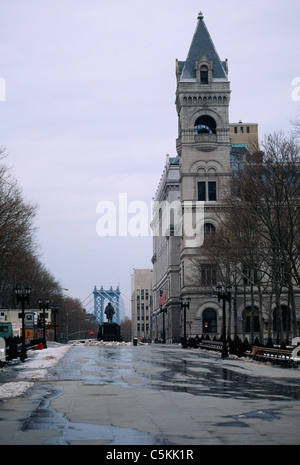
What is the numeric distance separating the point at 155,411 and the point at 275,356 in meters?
23.5

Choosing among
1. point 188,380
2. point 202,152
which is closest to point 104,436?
point 188,380

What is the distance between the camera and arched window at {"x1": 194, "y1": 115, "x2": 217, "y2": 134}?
106188 mm

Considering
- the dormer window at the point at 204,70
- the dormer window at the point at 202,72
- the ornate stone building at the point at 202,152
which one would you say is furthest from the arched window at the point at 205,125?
the dormer window at the point at 202,72

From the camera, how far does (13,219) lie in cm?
5644

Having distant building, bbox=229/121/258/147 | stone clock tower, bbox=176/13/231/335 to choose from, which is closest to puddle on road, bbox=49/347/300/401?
stone clock tower, bbox=176/13/231/335

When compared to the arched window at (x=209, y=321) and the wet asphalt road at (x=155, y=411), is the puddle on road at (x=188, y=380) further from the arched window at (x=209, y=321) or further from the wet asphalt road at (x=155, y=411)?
the arched window at (x=209, y=321)

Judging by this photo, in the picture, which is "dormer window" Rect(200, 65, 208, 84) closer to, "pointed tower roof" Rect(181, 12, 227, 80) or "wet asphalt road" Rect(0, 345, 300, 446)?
"pointed tower roof" Rect(181, 12, 227, 80)

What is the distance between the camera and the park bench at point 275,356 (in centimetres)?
3569

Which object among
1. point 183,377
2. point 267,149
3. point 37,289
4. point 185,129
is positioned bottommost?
point 183,377

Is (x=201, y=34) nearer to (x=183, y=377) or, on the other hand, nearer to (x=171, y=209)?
(x=171, y=209)

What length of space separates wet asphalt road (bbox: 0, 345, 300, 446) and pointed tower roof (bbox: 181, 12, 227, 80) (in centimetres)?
8368

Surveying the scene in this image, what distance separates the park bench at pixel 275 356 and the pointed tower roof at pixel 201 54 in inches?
2722
